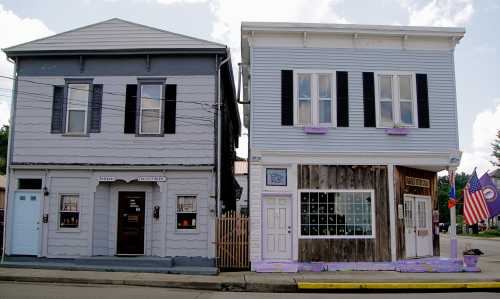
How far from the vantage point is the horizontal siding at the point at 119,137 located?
16344mm

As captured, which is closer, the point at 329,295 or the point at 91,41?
the point at 329,295

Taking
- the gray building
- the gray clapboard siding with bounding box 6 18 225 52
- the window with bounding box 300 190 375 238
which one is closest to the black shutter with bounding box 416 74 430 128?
the window with bounding box 300 190 375 238

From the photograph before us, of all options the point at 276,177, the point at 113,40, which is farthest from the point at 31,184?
the point at 276,177

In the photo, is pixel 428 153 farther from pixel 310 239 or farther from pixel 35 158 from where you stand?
pixel 35 158

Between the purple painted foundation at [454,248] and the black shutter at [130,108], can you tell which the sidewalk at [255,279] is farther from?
the black shutter at [130,108]

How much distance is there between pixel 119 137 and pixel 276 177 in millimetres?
5267

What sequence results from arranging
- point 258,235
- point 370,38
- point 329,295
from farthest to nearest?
point 370,38 → point 258,235 → point 329,295

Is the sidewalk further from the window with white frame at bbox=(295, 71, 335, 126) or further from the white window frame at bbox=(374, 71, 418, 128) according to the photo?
the window with white frame at bbox=(295, 71, 335, 126)

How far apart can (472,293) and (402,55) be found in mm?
7959

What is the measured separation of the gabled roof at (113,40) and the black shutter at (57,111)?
1.39m

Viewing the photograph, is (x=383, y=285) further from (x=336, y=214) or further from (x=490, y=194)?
(x=490, y=194)

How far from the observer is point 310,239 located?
16.0m

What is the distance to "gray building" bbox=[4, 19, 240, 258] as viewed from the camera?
16188 mm

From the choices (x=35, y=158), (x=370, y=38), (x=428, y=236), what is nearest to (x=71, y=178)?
(x=35, y=158)
